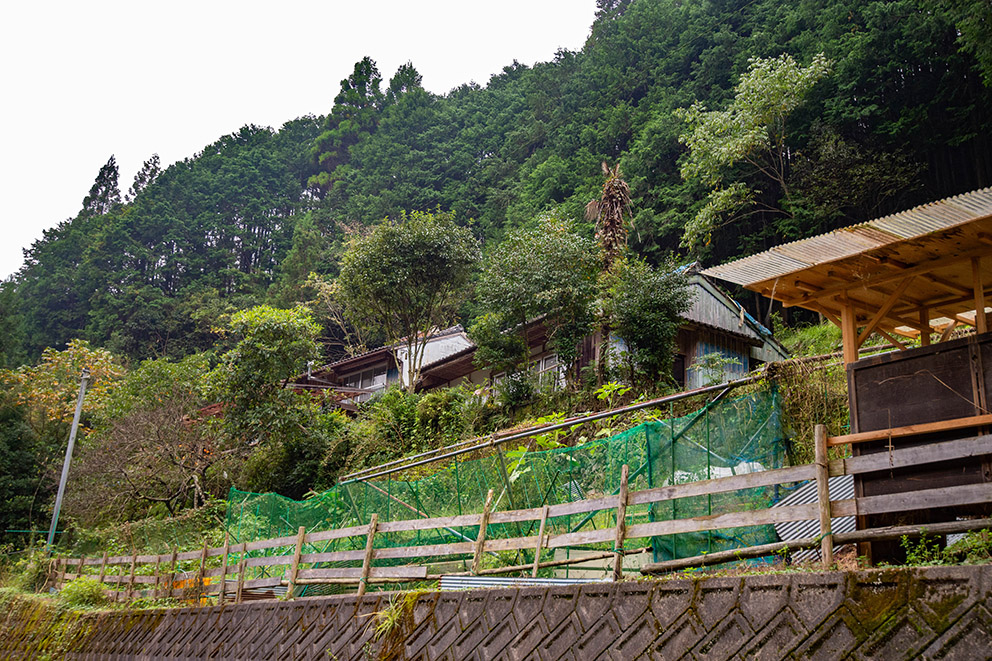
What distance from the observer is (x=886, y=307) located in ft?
24.8

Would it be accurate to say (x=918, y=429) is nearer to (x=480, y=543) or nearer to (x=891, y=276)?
(x=891, y=276)

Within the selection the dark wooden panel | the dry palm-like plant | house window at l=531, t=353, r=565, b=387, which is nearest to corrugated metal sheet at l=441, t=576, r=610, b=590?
the dark wooden panel

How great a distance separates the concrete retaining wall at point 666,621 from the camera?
4.48 metres

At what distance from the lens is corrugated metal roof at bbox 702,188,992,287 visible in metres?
6.47

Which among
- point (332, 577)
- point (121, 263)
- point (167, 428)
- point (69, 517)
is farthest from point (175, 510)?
point (121, 263)

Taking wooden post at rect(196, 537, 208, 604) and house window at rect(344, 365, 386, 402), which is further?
house window at rect(344, 365, 386, 402)

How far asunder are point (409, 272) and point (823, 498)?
71.3ft

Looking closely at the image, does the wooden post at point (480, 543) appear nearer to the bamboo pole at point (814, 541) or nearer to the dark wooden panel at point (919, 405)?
the bamboo pole at point (814, 541)

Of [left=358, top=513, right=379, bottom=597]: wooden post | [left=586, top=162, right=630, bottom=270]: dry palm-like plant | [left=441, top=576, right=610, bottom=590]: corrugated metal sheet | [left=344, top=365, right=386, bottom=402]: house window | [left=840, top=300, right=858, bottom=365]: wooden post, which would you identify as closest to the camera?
[left=441, top=576, right=610, bottom=590]: corrugated metal sheet

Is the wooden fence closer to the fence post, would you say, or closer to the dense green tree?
the fence post

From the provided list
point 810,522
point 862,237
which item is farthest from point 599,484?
point 862,237

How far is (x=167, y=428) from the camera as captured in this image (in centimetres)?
2453

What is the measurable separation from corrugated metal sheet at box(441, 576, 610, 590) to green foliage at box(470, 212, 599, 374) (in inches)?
534

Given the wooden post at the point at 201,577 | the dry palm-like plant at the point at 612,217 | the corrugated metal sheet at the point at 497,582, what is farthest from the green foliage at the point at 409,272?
the corrugated metal sheet at the point at 497,582
